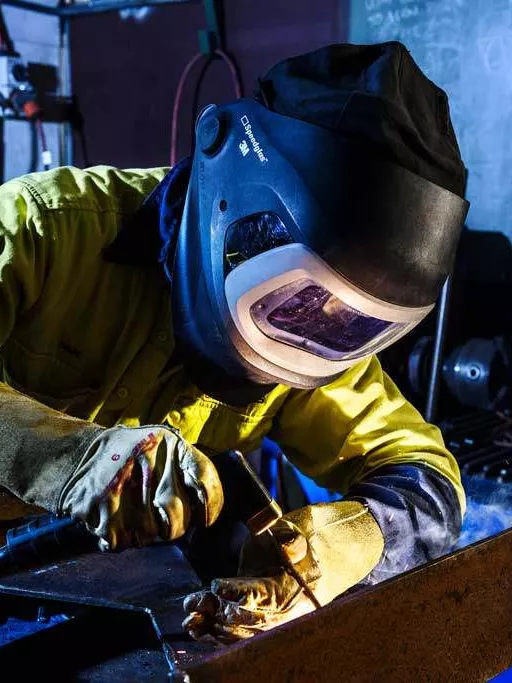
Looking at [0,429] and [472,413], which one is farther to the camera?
[472,413]

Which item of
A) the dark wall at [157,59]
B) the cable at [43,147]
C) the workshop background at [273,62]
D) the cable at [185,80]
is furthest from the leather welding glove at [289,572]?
the cable at [43,147]

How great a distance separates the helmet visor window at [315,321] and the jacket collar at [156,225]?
27 cm

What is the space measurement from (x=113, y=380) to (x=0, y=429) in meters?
0.38

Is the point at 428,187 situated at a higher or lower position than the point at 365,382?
higher

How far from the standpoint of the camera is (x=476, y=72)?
253cm

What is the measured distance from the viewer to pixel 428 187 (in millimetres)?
1149

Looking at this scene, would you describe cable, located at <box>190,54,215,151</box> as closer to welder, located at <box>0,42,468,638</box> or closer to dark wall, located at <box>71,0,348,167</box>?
dark wall, located at <box>71,0,348,167</box>

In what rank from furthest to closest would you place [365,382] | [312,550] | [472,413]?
1. [472,413]
2. [365,382]
3. [312,550]

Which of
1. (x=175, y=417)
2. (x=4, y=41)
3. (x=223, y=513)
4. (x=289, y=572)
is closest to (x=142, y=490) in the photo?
(x=223, y=513)

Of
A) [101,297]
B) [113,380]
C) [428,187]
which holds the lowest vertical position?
[113,380]

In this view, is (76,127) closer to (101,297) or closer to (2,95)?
(2,95)

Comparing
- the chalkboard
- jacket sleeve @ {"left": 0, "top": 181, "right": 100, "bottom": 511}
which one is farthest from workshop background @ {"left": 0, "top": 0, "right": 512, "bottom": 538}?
jacket sleeve @ {"left": 0, "top": 181, "right": 100, "bottom": 511}

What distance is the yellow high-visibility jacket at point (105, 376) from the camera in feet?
3.95

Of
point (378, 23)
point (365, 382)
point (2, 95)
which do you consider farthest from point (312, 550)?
point (2, 95)
